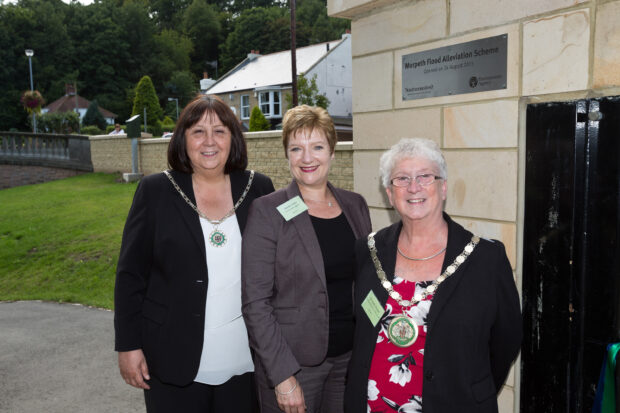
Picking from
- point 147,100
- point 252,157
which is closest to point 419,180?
point 252,157

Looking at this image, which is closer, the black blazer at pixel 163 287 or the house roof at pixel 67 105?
the black blazer at pixel 163 287

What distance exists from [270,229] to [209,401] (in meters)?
1.01

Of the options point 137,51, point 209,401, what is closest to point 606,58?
point 209,401

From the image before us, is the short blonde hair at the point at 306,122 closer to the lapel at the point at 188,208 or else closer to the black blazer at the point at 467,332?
the lapel at the point at 188,208

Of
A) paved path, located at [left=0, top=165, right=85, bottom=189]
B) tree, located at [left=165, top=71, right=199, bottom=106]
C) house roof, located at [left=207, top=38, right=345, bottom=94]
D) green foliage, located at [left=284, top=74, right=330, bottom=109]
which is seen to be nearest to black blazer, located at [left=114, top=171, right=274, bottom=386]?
paved path, located at [left=0, top=165, right=85, bottom=189]

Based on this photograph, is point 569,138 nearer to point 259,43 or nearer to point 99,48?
point 259,43

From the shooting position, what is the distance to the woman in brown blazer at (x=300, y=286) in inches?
91.0

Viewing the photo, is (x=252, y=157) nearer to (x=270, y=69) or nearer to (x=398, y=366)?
(x=398, y=366)

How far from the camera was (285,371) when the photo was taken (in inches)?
89.8

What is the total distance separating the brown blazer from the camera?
2307mm

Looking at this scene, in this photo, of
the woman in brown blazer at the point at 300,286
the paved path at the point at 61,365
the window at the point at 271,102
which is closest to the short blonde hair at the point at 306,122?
the woman in brown blazer at the point at 300,286

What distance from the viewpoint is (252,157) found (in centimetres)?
1436

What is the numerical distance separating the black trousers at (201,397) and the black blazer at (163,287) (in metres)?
0.08

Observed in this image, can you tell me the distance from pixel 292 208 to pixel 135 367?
3.81 ft
